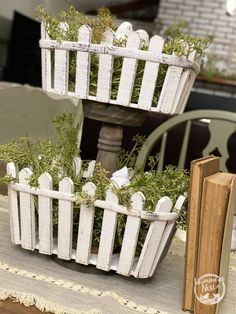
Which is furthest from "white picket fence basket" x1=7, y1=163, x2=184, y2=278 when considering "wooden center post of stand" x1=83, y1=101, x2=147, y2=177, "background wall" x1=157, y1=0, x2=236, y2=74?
"background wall" x1=157, y1=0, x2=236, y2=74

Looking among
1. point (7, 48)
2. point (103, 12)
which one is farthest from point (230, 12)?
point (103, 12)

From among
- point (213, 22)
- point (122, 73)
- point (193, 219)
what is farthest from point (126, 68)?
point (213, 22)

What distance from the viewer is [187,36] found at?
0.80 m

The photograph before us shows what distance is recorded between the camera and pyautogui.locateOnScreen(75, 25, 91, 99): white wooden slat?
2.51 feet

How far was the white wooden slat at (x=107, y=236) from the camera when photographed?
752 millimetres

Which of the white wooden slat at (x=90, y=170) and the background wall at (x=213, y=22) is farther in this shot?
the background wall at (x=213, y=22)

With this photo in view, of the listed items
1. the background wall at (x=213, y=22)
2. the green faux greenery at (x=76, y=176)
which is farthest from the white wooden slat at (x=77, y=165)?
the background wall at (x=213, y=22)

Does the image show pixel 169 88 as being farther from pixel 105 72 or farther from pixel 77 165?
pixel 77 165

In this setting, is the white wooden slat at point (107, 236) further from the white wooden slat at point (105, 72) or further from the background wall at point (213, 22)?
the background wall at point (213, 22)

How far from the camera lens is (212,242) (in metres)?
0.69

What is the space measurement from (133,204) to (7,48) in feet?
14.3

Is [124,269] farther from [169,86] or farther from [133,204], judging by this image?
[169,86]

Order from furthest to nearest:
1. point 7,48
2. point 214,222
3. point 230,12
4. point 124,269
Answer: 1. point 230,12
2. point 7,48
3. point 124,269
4. point 214,222

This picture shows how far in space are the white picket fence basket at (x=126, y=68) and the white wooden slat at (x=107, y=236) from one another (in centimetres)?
15
